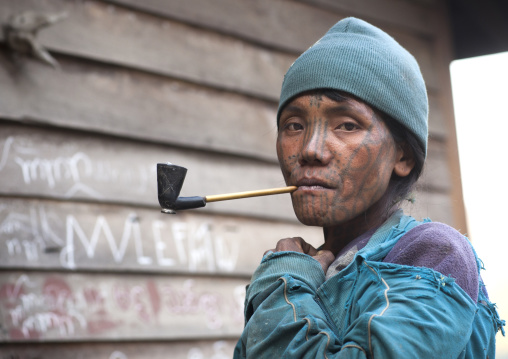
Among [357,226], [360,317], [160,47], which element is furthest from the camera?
[160,47]

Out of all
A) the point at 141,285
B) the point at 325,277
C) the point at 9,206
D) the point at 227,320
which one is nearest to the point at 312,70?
the point at 325,277

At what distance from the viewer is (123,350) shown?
3.04 metres

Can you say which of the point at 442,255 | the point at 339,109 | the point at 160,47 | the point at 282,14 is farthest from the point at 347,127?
the point at 282,14

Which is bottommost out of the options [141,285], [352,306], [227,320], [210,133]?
[227,320]

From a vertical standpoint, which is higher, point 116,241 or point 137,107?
point 137,107

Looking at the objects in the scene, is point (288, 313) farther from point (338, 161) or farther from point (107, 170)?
point (107, 170)

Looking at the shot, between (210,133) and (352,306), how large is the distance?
7.68ft

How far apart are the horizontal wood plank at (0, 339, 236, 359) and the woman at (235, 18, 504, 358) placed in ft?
4.84

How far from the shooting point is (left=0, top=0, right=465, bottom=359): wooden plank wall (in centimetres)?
280

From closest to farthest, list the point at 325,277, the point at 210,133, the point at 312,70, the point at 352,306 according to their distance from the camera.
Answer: the point at 352,306
the point at 325,277
the point at 312,70
the point at 210,133

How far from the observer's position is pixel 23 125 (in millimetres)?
2840

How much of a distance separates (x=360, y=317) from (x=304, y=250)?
0.35m

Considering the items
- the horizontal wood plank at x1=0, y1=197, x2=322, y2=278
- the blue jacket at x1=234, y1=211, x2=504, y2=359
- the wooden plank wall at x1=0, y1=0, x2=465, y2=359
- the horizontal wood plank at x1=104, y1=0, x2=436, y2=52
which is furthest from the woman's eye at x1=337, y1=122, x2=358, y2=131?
the horizontal wood plank at x1=104, y1=0, x2=436, y2=52

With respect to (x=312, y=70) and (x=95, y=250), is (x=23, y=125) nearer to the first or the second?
(x=95, y=250)
